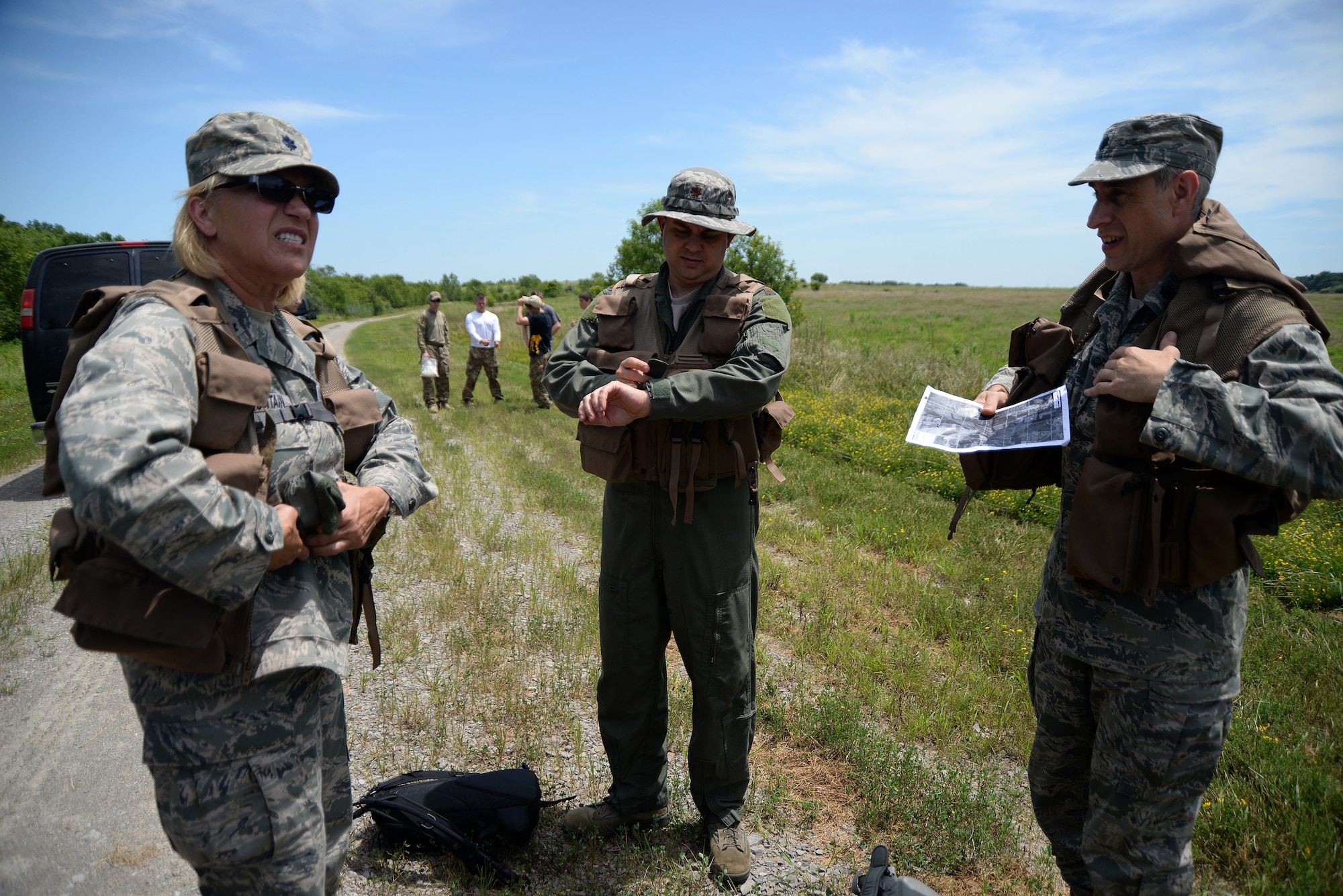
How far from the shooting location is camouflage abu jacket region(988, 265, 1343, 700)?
187cm

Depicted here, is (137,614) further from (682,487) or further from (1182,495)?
(1182,495)

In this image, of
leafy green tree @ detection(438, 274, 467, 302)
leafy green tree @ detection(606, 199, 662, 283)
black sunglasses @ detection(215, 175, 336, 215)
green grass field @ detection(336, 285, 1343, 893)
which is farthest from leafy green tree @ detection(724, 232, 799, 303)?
leafy green tree @ detection(438, 274, 467, 302)

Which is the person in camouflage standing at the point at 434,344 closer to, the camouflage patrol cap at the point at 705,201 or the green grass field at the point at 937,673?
the green grass field at the point at 937,673

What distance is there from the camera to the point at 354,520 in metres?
1.96

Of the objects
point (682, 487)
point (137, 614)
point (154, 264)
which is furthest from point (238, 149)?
point (154, 264)

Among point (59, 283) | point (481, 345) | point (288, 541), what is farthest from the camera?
point (481, 345)

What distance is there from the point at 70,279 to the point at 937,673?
951 centimetres

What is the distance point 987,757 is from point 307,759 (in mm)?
3185

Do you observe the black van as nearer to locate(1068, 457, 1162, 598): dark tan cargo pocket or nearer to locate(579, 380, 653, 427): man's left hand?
locate(579, 380, 653, 427): man's left hand

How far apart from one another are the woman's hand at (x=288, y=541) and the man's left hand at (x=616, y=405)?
1.17m

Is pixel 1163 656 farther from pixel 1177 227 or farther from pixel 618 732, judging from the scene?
pixel 618 732

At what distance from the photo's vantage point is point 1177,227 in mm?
2270

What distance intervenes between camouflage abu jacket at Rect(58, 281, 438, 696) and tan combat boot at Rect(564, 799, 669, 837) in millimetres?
1655

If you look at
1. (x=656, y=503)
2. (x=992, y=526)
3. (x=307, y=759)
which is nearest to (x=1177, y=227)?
(x=656, y=503)
